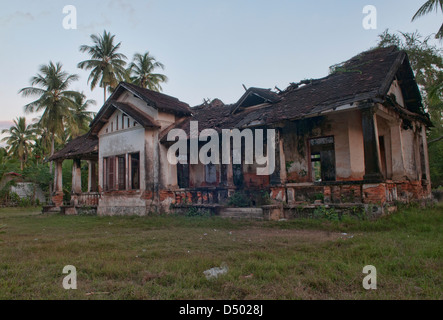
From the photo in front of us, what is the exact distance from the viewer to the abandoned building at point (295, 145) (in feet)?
33.1

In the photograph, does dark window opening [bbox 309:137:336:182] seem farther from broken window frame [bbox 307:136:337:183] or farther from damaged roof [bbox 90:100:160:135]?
damaged roof [bbox 90:100:160:135]

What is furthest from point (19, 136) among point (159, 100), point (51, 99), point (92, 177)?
point (159, 100)

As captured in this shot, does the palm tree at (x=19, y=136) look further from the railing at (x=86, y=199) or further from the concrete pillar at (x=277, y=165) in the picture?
the concrete pillar at (x=277, y=165)

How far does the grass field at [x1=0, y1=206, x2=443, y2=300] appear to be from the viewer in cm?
390

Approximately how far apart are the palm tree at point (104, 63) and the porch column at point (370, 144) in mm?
24594

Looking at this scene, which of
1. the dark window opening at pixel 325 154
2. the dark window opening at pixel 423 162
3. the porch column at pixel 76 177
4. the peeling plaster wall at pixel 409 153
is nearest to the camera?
the dark window opening at pixel 325 154

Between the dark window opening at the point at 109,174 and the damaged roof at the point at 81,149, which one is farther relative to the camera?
the damaged roof at the point at 81,149

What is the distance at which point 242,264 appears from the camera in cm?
505

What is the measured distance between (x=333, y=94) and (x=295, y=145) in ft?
9.30

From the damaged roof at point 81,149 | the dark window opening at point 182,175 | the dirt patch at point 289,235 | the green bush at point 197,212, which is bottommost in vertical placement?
the dirt patch at point 289,235

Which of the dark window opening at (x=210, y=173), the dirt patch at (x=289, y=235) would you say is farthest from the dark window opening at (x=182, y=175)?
the dirt patch at (x=289, y=235)

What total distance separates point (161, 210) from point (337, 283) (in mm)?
10862

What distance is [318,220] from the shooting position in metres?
9.34
